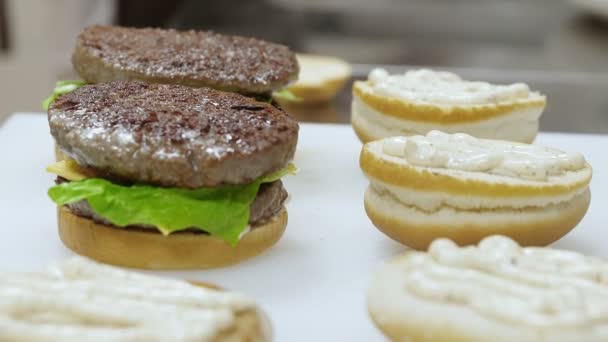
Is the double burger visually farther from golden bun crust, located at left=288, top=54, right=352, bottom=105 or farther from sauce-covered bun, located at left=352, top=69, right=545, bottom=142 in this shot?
golden bun crust, located at left=288, top=54, right=352, bottom=105

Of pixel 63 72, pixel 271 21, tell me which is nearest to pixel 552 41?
pixel 271 21

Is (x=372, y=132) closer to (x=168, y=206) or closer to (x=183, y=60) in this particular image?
(x=183, y=60)

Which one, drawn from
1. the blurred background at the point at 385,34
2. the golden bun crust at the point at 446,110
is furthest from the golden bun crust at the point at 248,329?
the blurred background at the point at 385,34

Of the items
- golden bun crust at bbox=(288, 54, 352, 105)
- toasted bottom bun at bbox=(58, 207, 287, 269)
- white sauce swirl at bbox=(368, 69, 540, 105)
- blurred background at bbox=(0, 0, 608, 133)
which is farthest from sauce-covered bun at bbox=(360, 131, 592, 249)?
blurred background at bbox=(0, 0, 608, 133)

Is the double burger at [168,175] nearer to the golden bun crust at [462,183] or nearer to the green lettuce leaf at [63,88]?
the golden bun crust at [462,183]

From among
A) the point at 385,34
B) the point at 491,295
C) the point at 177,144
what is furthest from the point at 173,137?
the point at 385,34

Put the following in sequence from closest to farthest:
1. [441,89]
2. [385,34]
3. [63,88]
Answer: [441,89] → [63,88] → [385,34]
